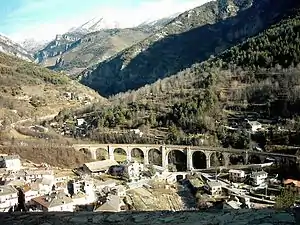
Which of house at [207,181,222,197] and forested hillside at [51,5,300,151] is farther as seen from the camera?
forested hillside at [51,5,300,151]

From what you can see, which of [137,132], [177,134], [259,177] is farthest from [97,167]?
[259,177]

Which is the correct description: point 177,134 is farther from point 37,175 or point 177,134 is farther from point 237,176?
point 37,175

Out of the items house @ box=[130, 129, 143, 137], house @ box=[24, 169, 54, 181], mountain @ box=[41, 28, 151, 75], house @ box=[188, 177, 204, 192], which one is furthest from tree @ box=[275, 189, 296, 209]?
mountain @ box=[41, 28, 151, 75]

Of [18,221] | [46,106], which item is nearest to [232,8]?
[46,106]

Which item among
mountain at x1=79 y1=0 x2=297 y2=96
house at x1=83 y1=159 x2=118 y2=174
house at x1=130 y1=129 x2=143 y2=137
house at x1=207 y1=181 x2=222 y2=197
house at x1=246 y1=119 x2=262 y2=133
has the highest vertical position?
mountain at x1=79 y1=0 x2=297 y2=96

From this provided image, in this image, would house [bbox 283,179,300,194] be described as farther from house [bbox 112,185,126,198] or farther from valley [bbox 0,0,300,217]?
house [bbox 112,185,126,198]

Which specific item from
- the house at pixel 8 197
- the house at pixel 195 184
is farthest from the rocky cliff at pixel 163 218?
the house at pixel 195 184
